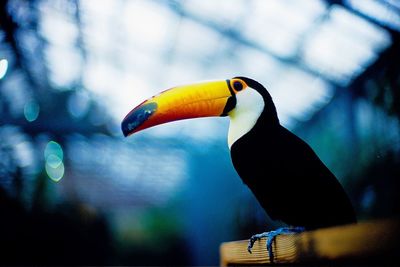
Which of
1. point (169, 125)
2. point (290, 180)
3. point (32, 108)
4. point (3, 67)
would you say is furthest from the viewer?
point (169, 125)

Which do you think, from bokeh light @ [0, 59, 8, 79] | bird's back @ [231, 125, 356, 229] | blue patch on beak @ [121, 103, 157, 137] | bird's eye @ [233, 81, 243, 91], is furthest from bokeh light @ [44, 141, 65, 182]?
bird's back @ [231, 125, 356, 229]

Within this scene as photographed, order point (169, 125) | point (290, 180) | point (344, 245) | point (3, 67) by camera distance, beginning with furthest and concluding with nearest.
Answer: point (169, 125) < point (3, 67) < point (290, 180) < point (344, 245)

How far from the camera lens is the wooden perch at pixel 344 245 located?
516mm

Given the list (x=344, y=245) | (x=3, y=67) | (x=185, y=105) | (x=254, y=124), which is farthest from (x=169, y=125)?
(x=344, y=245)

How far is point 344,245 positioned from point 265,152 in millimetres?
617

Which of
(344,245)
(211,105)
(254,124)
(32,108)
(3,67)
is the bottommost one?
(344,245)

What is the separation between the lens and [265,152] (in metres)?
1.21

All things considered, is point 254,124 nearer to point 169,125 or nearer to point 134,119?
point 134,119

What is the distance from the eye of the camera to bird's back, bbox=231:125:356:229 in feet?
3.66

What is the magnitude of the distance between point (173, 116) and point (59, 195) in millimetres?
4843

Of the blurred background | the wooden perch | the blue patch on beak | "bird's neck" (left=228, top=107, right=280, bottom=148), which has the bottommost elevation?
the wooden perch

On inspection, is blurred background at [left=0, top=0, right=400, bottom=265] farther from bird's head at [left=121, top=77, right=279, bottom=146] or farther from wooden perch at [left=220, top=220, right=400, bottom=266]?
wooden perch at [left=220, top=220, right=400, bottom=266]

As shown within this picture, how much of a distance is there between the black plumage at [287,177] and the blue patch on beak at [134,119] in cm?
31

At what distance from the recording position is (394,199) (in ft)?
8.32
